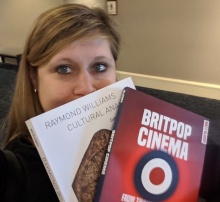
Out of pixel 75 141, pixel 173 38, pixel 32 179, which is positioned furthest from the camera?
pixel 173 38

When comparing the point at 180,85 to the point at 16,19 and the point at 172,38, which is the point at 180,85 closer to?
the point at 172,38

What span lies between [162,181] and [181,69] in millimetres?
2577

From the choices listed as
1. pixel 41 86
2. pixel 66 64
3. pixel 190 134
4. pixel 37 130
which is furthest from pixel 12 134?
pixel 190 134

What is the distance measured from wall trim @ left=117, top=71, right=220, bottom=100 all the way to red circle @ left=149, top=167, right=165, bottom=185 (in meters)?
2.30

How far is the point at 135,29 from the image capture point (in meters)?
3.12

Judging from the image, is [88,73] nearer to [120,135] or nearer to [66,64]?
[66,64]

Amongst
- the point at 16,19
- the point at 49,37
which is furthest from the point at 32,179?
the point at 16,19

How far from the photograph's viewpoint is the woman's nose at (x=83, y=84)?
66 cm

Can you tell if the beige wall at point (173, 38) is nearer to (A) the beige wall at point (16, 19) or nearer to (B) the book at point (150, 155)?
(A) the beige wall at point (16, 19)

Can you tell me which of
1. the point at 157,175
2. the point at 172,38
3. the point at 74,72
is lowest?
the point at 172,38

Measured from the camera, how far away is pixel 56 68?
0.69m

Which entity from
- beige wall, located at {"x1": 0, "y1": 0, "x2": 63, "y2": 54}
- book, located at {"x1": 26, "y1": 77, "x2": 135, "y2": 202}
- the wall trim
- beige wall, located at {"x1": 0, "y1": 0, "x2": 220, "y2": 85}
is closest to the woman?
book, located at {"x1": 26, "y1": 77, "x2": 135, "y2": 202}

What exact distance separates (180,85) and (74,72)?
244 centimetres

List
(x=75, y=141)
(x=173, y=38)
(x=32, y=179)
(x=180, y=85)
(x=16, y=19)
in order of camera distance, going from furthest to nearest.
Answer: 1. (x=16, y=19)
2. (x=180, y=85)
3. (x=173, y=38)
4. (x=32, y=179)
5. (x=75, y=141)
